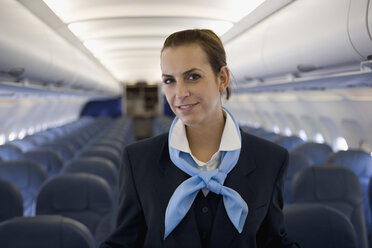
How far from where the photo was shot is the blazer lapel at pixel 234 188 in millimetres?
1511

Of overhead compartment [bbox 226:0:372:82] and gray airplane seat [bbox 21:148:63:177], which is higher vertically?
overhead compartment [bbox 226:0:372:82]

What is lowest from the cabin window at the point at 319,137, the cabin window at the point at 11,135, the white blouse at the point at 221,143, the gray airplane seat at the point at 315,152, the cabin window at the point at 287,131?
the cabin window at the point at 11,135

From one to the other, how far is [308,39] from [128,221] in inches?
97.5

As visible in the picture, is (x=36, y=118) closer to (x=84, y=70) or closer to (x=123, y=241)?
(x=84, y=70)

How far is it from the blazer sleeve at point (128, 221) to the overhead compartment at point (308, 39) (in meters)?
1.78

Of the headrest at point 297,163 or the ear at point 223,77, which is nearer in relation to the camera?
the ear at point 223,77

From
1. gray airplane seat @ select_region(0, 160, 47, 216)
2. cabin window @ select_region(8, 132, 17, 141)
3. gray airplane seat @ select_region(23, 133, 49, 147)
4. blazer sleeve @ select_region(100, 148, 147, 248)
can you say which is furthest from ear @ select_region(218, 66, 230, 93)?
cabin window @ select_region(8, 132, 17, 141)

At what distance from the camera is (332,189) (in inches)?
157

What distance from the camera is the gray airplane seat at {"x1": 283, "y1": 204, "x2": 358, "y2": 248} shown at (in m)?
2.59

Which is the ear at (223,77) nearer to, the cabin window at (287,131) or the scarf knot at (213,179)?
the scarf knot at (213,179)

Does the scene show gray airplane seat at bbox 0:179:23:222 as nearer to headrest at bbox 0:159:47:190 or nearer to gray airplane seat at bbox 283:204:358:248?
headrest at bbox 0:159:47:190

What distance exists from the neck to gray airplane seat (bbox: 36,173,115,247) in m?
2.29

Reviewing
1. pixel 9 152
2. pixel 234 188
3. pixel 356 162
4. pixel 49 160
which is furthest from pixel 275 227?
pixel 9 152

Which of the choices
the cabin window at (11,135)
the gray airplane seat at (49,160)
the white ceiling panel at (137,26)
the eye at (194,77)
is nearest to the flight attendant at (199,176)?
the eye at (194,77)
